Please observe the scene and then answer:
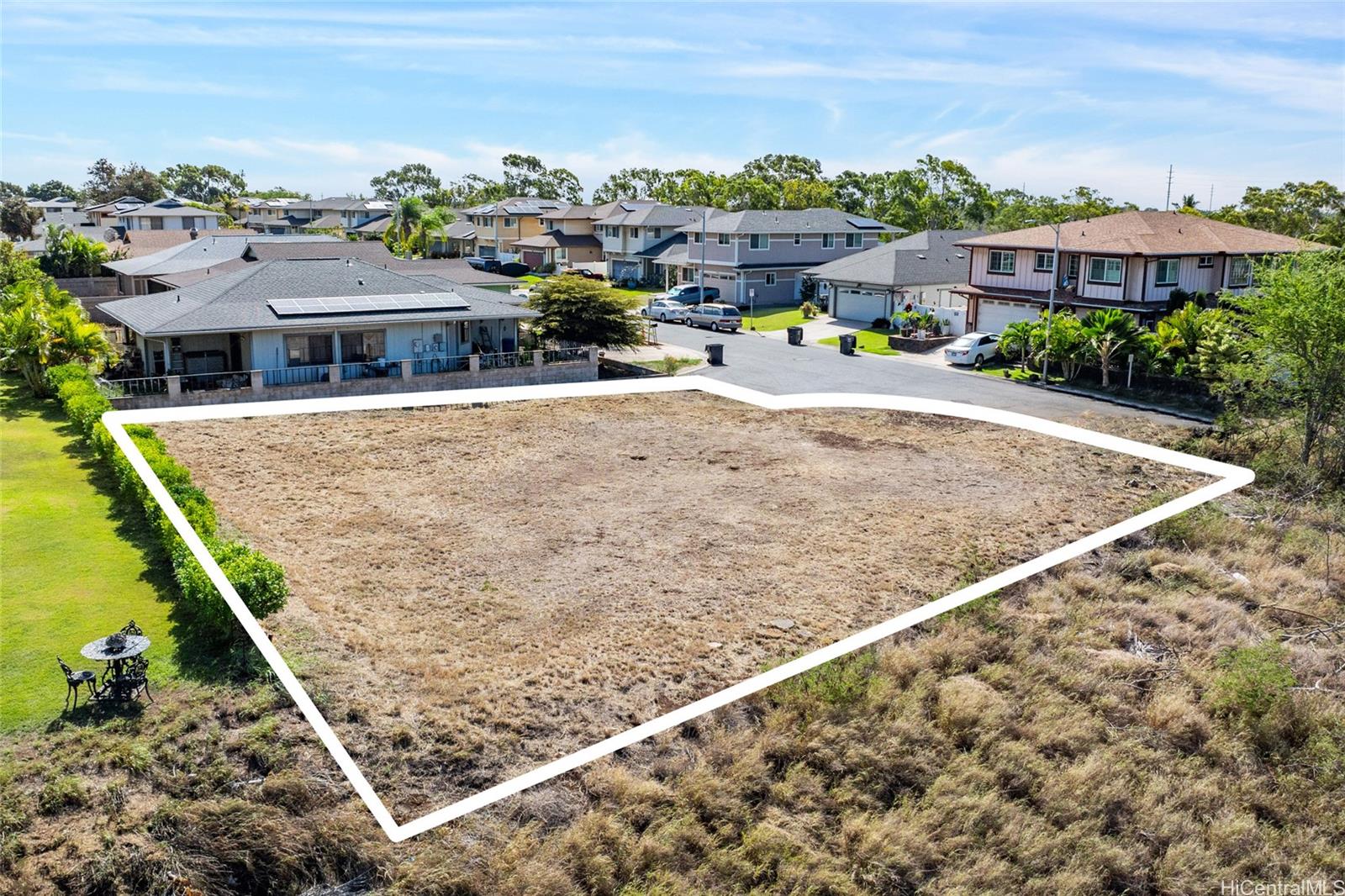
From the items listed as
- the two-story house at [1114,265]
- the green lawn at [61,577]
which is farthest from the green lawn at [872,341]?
the green lawn at [61,577]

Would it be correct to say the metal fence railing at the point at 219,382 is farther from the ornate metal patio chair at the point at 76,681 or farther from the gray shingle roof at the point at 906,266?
the gray shingle roof at the point at 906,266

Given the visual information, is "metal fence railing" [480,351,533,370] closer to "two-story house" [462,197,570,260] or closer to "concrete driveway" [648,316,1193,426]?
"concrete driveway" [648,316,1193,426]

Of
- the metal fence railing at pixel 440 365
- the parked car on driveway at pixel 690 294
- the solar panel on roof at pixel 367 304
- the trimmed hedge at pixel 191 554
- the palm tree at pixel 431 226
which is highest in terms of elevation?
the palm tree at pixel 431 226

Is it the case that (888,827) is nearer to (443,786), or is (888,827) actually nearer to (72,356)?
(443,786)

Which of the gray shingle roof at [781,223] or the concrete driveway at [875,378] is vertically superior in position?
the gray shingle roof at [781,223]

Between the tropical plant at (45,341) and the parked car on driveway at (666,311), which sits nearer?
the tropical plant at (45,341)

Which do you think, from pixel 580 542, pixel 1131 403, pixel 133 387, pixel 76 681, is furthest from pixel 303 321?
pixel 1131 403
